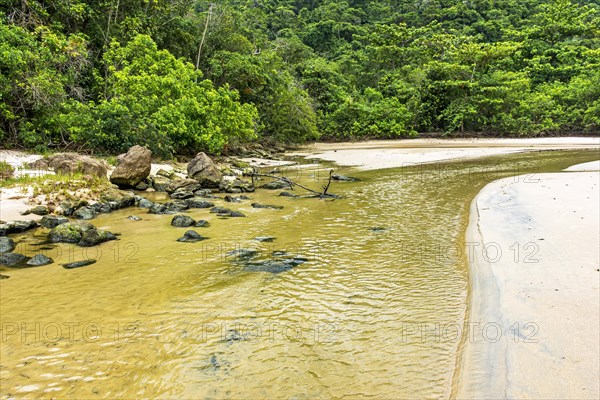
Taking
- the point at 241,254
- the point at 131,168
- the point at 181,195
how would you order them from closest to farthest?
the point at 241,254
the point at 181,195
the point at 131,168

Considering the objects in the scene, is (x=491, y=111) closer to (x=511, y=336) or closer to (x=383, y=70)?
(x=383, y=70)

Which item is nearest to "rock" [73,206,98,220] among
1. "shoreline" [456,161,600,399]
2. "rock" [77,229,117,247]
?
"rock" [77,229,117,247]

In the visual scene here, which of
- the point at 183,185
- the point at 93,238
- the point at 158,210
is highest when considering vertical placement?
the point at 183,185

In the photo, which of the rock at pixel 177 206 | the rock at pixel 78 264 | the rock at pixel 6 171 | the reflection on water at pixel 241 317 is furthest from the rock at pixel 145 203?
the rock at pixel 78 264

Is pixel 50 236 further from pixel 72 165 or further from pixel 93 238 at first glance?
pixel 72 165

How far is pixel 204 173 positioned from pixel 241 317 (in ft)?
37.9

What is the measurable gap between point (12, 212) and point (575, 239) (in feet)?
40.8

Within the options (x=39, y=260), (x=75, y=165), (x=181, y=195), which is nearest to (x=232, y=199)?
(x=181, y=195)

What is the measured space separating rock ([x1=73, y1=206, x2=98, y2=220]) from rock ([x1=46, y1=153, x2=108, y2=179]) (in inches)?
111

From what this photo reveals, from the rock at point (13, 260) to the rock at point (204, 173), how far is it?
8.70 meters

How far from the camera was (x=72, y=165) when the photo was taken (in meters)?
13.3

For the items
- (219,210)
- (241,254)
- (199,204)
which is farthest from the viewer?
(199,204)

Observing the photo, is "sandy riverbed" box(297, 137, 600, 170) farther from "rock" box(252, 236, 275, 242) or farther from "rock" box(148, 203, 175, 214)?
"rock" box(252, 236, 275, 242)

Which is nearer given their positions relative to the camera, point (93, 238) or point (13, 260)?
point (13, 260)
